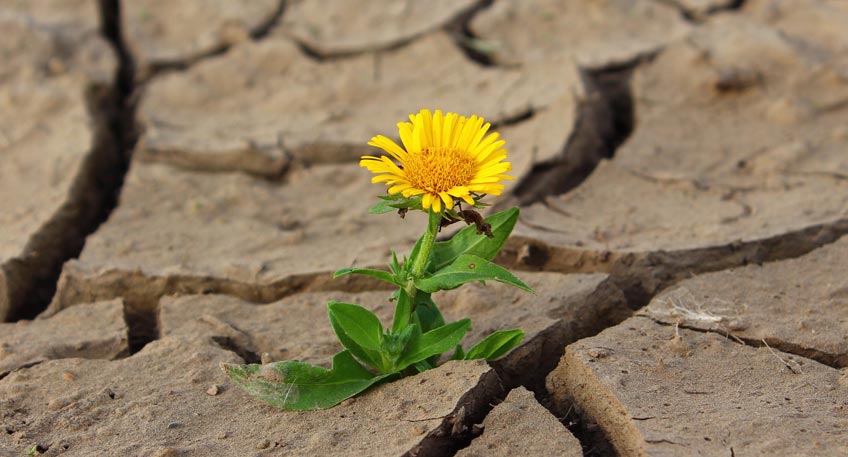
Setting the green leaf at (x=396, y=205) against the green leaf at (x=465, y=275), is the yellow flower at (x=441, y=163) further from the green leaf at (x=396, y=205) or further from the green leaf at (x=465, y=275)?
the green leaf at (x=465, y=275)

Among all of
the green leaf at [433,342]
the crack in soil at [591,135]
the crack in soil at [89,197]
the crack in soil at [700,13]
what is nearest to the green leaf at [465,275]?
the green leaf at [433,342]

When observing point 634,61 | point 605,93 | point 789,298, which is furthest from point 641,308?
point 634,61

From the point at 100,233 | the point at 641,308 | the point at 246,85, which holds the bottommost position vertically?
the point at 641,308

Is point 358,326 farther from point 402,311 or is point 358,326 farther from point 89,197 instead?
point 89,197

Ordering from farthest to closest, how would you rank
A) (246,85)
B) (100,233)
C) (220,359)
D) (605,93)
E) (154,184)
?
(246,85) < (605,93) < (154,184) < (100,233) < (220,359)

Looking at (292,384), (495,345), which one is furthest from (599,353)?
(292,384)

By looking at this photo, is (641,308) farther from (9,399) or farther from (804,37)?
(804,37)
